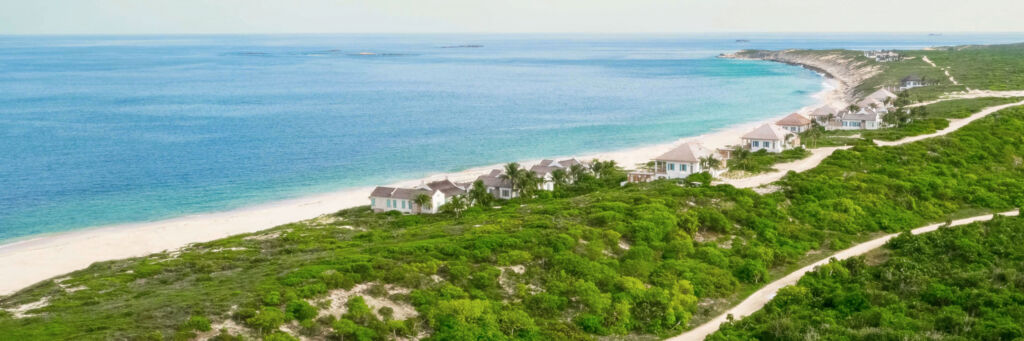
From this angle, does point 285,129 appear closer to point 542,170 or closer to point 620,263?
point 542,170

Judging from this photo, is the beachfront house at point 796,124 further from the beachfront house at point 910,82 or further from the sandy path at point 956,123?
the beachfront house at point 910,82

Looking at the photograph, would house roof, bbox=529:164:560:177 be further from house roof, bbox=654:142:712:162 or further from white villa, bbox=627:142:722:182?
house roof, bbox=654:142:712:162

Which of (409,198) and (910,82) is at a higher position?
(910,82)

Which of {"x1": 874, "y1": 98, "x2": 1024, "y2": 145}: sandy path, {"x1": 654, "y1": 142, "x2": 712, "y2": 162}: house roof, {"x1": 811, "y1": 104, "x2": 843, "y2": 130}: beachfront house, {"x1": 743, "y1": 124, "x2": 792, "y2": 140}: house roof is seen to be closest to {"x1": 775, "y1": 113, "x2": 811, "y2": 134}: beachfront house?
{"x1": 811, "y1": 104, "x2": 843, "y2": 130}: beachfront house

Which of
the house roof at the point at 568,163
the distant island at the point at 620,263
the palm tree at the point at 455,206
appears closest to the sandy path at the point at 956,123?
the distant island at the point at 620,263

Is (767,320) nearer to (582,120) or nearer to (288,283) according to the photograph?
(288,283)

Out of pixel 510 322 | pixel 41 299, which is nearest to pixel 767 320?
pixel 510 322

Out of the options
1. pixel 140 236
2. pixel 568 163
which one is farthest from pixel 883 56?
pixel 140 236
